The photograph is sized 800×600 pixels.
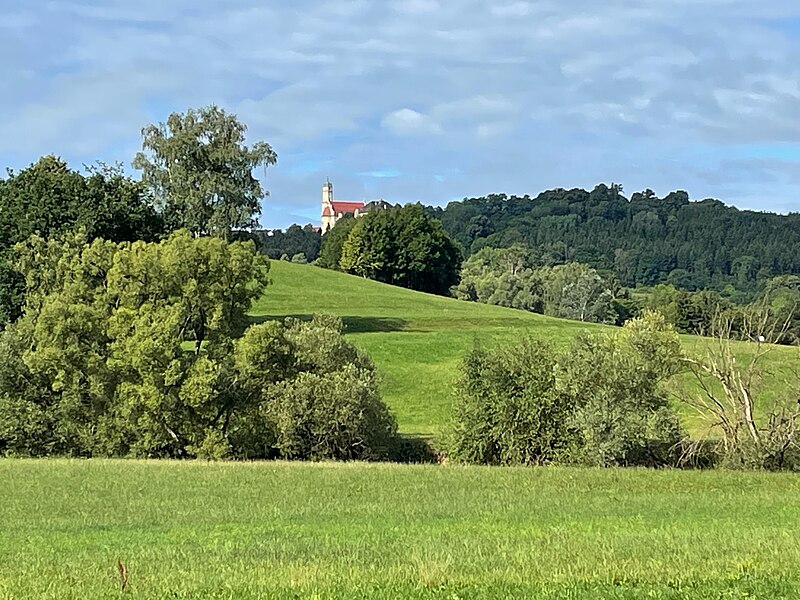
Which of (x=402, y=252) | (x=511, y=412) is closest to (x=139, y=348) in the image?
(x=511, y=412)

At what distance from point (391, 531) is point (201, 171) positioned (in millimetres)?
52006

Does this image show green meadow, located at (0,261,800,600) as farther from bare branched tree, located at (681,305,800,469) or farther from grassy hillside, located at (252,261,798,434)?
grassy hillside, located at (252,261,798,434)

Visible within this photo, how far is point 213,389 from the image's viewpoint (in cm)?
4497

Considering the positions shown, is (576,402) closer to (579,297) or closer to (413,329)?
(413,329)

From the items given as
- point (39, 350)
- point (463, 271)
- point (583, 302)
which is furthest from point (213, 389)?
point (463, 271)

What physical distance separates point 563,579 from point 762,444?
90.3 ft

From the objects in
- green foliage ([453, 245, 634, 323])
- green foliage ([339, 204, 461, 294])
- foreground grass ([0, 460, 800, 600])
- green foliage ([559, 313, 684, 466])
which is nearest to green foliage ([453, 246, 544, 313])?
green foliage ([453, 245, 634, 323])

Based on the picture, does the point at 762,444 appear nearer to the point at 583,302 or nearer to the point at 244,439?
the point at 244,439

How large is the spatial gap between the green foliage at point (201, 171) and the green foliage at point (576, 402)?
30433 mm

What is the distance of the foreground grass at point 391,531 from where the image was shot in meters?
13.9

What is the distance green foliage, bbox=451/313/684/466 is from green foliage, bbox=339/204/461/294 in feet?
275

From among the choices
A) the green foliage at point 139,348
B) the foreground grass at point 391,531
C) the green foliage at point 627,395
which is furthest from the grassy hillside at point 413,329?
the foreground grass at point 391,531

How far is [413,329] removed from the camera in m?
79.8

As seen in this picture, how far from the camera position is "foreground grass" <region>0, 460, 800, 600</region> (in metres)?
13.9
